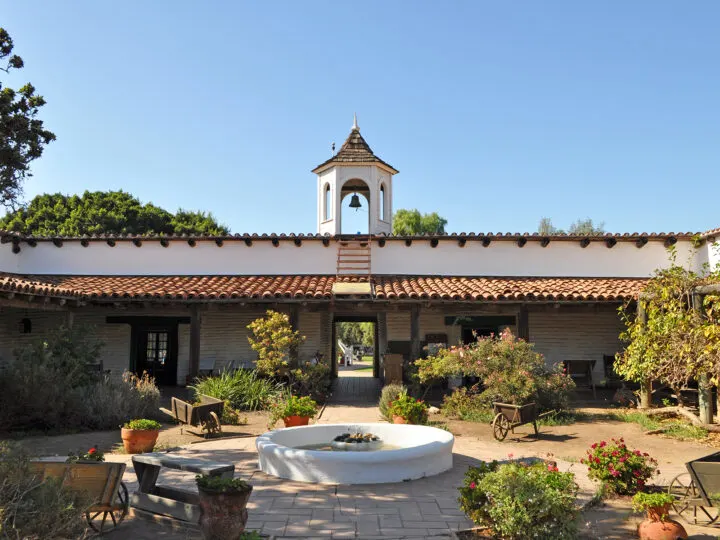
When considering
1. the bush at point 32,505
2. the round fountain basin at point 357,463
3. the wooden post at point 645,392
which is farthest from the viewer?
the wooden post at point 645,392

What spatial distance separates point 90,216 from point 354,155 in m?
22.1

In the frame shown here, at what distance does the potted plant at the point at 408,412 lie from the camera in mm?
10164

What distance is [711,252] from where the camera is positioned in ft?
55.8

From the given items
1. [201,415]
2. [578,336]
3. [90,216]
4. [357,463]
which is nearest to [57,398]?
[201,415]

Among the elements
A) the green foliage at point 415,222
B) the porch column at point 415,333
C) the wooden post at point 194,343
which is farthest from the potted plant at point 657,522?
the green foliage at point 415,222

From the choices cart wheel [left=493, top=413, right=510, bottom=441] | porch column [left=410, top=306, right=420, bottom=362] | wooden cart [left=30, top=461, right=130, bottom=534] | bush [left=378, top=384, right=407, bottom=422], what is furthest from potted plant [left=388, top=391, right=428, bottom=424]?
wooden cart [left=30, top=461, right=130, bottom=534]

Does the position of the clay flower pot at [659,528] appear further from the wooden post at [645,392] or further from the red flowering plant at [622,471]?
the wooden post at [645,392]

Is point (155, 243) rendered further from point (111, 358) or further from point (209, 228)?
point (209, 228)

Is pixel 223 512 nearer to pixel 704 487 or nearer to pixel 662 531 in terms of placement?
pixel 662 531

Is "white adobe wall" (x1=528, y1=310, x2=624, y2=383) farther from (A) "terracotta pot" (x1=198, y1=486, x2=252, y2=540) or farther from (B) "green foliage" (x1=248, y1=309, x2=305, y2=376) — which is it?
(A) "terracotta pot" (x1=198, y1=486, x2=252, y2=540)

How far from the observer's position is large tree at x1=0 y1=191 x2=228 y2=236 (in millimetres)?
33469

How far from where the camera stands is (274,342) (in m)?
13.8

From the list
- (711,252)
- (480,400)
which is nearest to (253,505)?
(480,400)

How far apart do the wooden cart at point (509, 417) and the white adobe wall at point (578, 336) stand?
286 inches
